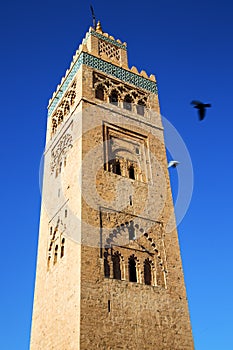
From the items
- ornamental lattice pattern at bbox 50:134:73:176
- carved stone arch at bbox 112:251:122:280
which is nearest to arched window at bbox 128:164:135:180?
ornamental lattice pattern at bbox 50:134:73:176

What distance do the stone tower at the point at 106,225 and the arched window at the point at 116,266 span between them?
0.02m

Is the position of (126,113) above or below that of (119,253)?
above

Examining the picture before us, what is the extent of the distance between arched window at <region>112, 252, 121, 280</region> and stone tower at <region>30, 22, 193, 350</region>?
23 mm

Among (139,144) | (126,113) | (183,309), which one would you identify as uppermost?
(126,113)

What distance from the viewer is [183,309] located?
9391mm

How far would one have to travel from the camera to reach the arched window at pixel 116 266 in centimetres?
898

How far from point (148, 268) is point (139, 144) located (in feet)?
13.4

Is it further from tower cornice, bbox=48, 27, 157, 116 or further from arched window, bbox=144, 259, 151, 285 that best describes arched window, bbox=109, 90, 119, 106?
arched window, bbox=144, 259, 151, 285

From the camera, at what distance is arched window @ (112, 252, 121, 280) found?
8977 mm

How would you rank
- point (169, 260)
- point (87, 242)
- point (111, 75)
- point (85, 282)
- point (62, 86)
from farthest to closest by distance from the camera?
point (62, 86) < point (111, 75) < point (169, 260) < point (87, 242) < point (85, 282)

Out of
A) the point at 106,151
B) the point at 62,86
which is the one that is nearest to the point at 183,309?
the point at 106,151

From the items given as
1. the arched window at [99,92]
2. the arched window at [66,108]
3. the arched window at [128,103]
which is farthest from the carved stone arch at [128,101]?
the arched window at [66,108]

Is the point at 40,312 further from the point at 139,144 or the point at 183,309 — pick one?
the point at 139,144

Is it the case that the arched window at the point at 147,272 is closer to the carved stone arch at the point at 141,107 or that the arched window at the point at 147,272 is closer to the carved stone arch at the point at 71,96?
the carved stone arch at the point at 141,107
